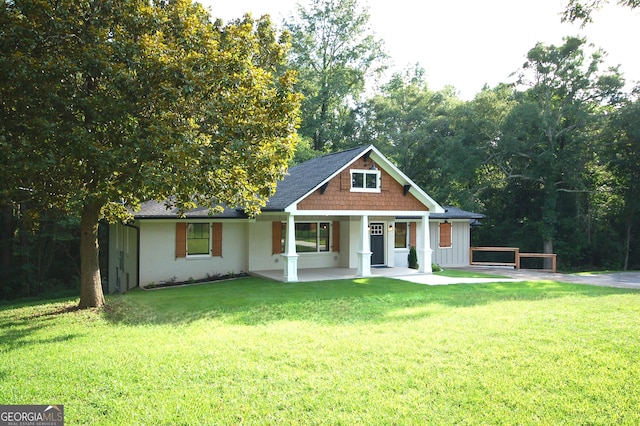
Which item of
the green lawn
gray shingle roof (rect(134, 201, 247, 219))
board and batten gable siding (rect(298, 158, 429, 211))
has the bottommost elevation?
the green lawn

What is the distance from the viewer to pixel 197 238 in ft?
60.1

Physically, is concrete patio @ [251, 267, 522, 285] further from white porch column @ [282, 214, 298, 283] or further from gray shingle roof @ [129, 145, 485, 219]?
gray shingle roof @ [129, 145, 485, 219]

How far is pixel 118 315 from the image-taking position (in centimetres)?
1108

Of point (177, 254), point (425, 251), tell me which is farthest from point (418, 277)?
point (177, 254)

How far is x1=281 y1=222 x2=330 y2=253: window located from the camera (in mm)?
20297

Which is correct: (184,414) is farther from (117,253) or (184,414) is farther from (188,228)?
(117,253)

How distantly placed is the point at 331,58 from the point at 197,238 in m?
25.9

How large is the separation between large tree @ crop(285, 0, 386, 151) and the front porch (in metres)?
19.0

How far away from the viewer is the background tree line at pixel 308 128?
9.66 meters

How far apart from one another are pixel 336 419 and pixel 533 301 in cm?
887

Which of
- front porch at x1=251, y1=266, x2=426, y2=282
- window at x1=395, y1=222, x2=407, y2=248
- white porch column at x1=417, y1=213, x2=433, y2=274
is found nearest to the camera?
front porch at x1=251, y1=266, x2=426, y2=282

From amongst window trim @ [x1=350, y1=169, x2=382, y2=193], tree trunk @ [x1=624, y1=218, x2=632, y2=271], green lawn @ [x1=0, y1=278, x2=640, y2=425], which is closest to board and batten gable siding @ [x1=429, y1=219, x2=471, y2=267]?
window trim @ [x1=350, y1=169, x2=382, y2=193]

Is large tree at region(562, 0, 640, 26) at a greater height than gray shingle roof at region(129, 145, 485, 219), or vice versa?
large tree at region(562, 0, 640, 26)

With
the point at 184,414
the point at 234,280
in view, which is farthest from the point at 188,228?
the point at 184,414
